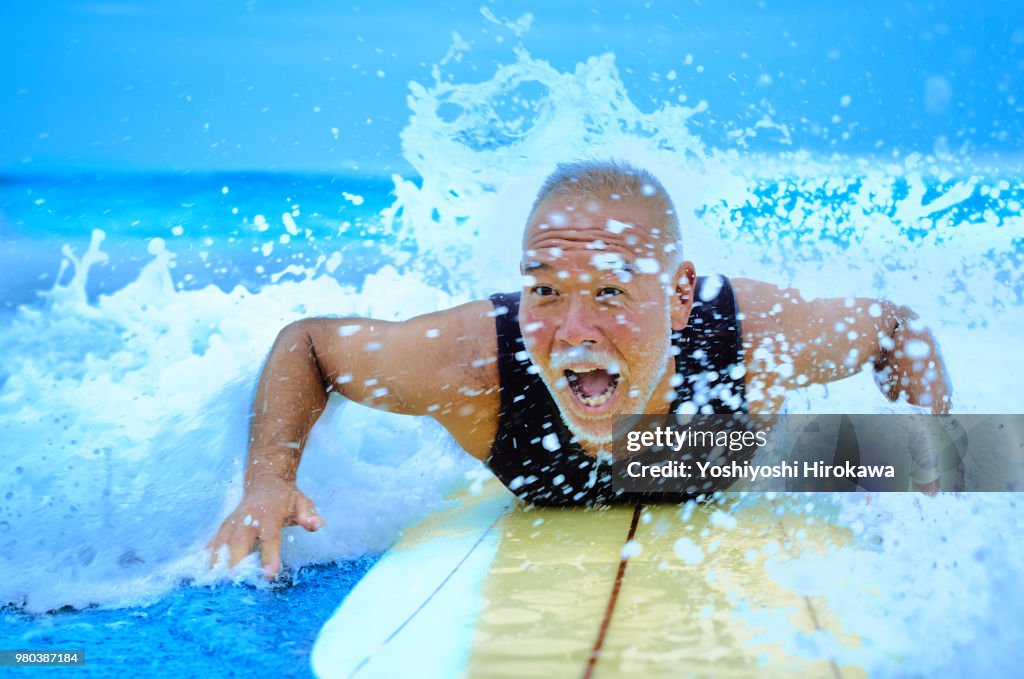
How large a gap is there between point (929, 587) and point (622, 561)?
1.43ft

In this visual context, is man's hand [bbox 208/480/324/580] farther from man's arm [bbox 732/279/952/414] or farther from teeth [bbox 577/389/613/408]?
man's arm [bbox 732/279/952/414]

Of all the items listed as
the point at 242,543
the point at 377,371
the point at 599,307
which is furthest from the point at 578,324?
the point at 242,543

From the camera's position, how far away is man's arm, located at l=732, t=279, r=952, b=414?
1548mm

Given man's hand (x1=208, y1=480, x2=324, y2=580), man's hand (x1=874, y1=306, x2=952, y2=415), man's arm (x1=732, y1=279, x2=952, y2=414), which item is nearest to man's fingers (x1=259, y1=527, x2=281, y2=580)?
man's hand (x1=208, y1=480, x2=324, y2=580)

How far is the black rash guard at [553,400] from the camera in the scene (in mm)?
1480

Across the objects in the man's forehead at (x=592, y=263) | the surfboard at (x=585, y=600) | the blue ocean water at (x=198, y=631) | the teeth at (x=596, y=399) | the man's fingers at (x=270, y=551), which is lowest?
the blue ocean water at (x=198, y=631)

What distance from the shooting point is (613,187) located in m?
1.50

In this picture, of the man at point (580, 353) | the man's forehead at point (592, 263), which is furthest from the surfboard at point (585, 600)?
the man's forehead at point (592, 263)

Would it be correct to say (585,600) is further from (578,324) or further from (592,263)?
(592,263)

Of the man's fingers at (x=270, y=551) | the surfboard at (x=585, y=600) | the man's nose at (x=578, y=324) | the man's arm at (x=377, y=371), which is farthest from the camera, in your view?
the man's arm at (x=377, y=371)

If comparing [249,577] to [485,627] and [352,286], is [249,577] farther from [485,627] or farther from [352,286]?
[352,286]

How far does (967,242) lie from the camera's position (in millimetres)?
3350

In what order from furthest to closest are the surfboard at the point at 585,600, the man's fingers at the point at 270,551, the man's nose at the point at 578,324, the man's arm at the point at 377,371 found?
the man's arm at the point at 377,371, the man's nose at the point at 578,324, the man's fingers at the point at 270,551, the surfboard at the point at 585,600

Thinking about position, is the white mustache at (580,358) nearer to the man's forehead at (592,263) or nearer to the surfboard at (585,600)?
the man's forehead at (592,263)
